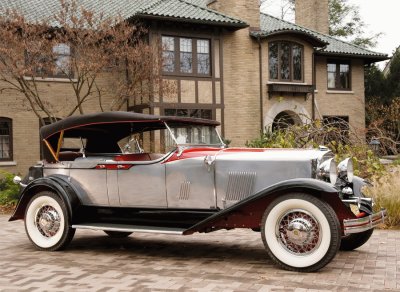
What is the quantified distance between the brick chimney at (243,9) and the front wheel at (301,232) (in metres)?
17.5

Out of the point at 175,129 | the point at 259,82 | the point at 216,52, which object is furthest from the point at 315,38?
the point at 175,129

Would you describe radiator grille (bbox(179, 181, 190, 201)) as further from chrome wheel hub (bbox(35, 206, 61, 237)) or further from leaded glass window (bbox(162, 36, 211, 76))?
leaded glass window (bbox(162, 36, 211, 76))

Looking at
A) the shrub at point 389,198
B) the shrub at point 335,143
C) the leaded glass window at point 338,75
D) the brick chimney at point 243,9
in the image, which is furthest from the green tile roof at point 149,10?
the shrub at point 389,198

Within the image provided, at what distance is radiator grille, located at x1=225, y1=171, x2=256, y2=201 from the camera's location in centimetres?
593

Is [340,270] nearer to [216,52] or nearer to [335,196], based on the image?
[335,196]

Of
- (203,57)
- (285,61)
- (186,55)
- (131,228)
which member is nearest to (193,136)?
(131,228)

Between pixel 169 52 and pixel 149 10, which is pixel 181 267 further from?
pixel 169 52

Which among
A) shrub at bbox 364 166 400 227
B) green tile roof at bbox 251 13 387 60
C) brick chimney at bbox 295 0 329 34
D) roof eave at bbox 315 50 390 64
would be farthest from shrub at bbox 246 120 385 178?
brick chimney at bbox 295 0 329 34

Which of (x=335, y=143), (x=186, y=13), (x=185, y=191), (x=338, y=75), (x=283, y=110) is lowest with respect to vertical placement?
(x=185, y=191)

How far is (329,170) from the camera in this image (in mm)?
5746

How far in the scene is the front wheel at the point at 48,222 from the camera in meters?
6.77

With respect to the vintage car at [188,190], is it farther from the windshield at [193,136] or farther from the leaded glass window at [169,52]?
the leaded glass window at [169,52]

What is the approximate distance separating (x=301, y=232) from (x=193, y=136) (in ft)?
6.85

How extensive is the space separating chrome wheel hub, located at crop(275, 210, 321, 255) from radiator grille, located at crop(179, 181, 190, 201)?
3.76 feet
